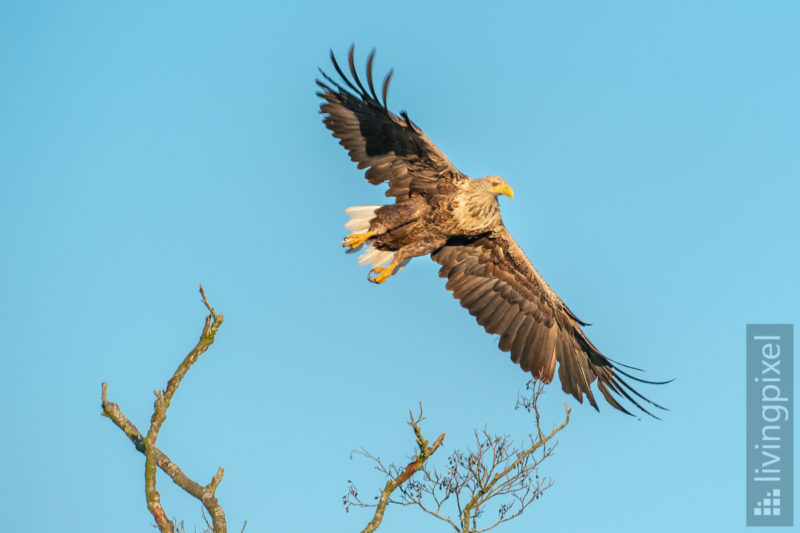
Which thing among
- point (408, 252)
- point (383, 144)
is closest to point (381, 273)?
point (408, 252)

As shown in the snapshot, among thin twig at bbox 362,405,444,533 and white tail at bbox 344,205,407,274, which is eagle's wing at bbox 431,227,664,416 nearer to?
white tail at bbox 344,205,407,274

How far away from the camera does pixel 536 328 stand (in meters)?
10.8

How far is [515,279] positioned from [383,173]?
2282 mm

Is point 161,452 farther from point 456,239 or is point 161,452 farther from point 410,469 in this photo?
point 456,239

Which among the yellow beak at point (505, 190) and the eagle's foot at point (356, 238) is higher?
the yellow beak at point (505, 190)

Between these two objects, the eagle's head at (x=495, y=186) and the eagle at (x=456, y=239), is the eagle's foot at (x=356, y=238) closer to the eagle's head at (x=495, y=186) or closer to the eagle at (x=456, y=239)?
the eagle at (x=456, y=239)

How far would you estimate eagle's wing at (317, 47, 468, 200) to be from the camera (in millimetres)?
9138

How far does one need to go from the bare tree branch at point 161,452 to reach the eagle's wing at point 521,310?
196 inches

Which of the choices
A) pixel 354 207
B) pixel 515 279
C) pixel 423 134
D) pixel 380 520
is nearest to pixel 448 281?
pixel 515 279

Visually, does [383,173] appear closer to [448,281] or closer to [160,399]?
[448,281]

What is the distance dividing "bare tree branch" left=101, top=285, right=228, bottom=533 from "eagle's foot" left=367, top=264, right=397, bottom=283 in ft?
13.1

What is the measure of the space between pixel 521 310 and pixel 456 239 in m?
1.24

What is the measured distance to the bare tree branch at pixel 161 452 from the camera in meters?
5.48

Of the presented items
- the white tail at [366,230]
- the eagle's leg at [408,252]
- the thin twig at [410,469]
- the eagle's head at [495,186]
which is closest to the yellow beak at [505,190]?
the eagle's head at [495,186]
